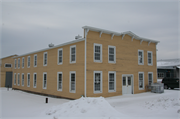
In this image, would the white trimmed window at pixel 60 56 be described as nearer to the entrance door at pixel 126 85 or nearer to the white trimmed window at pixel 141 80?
the entrance door at pixel 126 85

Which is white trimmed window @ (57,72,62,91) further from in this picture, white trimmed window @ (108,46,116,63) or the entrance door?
the entrance door

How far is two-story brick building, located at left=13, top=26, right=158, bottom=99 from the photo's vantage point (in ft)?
55.3

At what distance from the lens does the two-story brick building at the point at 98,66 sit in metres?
16.9

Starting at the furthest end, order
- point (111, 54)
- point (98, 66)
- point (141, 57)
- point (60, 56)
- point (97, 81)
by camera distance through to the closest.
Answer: point (141, 57)
point (60, 56)
point (111, 54)
point (98, 66)
point (97, 81)

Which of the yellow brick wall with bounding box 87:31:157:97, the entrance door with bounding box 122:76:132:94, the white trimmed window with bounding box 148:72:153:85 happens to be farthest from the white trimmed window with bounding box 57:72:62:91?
the white trimmed window with bounding box 148:72:153:85

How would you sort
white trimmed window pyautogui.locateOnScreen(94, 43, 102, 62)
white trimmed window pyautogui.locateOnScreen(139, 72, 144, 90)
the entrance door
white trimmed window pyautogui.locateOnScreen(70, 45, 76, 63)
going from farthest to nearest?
1. white trimmed window pyautogui.locateOnScreen(139, 72, 144, 90)
2. the entrance door
3. white trimmed window pyautogui.locateOnScreen(70, 45, 76, 63)
4. white trimmed window pyautogui.locateOnScreen(94, 43, 102, 62)

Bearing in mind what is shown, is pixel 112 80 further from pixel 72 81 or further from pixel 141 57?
pixel 141 57

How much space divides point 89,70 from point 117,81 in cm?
380

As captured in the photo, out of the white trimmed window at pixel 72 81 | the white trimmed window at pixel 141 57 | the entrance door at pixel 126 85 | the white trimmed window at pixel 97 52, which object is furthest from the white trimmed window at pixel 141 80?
the white trimmed window at pixel 72 81

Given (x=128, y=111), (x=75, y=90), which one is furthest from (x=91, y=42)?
(x=128, y=111)

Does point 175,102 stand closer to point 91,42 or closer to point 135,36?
point 91,42

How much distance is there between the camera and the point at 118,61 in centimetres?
1895

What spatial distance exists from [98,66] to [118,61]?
113 inches

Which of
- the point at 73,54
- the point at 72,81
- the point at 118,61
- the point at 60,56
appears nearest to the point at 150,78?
the point at 118,61
